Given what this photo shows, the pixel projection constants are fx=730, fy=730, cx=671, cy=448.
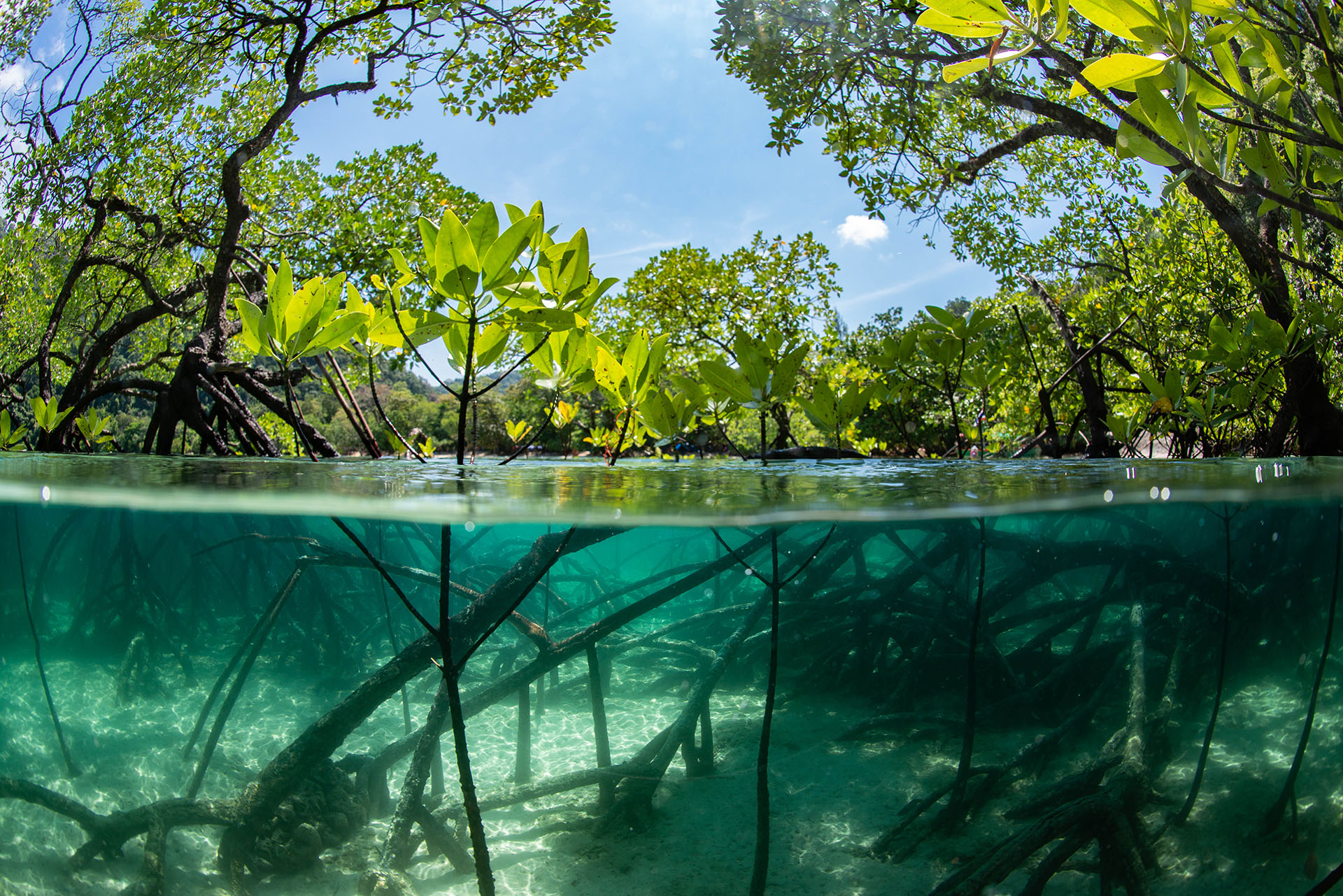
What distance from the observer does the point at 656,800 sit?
134 cm

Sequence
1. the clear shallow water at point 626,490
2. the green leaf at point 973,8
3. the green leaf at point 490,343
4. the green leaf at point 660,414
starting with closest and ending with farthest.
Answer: the green leaf at point 973,8 < the clear shallow water at point 626,490 < the green leaf at point 490,343 < the green leaf at point 660,414

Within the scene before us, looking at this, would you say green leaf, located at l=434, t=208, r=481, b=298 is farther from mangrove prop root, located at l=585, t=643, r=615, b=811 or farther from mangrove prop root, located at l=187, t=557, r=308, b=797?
mangrove prop root, located at l=585, t=643, r=615, b=811

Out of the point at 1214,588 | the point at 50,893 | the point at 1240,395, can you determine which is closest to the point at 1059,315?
the point at 1240,395

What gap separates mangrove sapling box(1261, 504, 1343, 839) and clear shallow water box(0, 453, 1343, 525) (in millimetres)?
203

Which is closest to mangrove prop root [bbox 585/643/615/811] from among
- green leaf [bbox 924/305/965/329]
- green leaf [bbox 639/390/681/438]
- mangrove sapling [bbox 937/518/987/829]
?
mangrove sapling [bbox 937/518/987/829]

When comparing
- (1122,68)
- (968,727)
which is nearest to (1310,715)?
(968,727)

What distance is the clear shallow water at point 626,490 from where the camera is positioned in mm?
1519

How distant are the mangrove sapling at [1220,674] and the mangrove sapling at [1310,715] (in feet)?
0.81

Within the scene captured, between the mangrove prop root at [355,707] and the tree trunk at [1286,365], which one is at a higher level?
the tree trunk at [1286,365]

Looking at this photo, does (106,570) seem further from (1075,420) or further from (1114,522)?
(1075,420)

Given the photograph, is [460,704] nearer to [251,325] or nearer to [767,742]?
[767,742]

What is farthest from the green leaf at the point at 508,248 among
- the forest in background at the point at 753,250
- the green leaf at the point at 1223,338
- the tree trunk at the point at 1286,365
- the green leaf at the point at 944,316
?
the tree trunk at the point at 1286,365

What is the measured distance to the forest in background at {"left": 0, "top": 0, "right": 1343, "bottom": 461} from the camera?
72.9 inches

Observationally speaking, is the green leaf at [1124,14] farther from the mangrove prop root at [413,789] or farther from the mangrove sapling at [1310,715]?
the mangrove prop root at [413,789]
